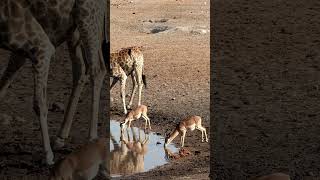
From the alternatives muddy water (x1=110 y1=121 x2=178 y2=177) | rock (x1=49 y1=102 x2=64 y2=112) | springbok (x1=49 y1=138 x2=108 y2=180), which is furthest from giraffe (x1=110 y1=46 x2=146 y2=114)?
springbok (x1=49 y1=138 x2=108 y2=180)

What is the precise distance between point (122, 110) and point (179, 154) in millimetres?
1894

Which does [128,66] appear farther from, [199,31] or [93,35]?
[93,35]

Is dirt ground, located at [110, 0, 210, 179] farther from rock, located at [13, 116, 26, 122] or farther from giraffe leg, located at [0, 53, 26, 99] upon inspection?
giraffe leg, located at [0, 53, 26, 99]

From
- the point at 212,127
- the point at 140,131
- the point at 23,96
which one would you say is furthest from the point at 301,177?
the point at 140,131

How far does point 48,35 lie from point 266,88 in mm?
3772

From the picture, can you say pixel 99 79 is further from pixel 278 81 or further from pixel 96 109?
pixel 278 81

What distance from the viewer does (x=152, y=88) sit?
9.88m

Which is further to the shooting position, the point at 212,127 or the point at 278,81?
the point at 278,81

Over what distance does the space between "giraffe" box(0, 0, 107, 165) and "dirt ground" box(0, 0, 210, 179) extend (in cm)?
50

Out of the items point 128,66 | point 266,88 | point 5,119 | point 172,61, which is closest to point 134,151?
point 266,88

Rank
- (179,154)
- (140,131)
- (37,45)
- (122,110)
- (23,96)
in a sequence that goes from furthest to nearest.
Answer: (122,110)
(140,131)
(179,154)
(23,96)
(37,45)

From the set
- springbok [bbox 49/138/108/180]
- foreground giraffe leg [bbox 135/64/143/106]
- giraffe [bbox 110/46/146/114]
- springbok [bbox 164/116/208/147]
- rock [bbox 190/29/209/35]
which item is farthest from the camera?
rock [bbox 190/29/209/35]

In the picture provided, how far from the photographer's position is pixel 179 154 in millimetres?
7457

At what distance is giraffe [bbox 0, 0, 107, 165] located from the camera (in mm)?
3877
